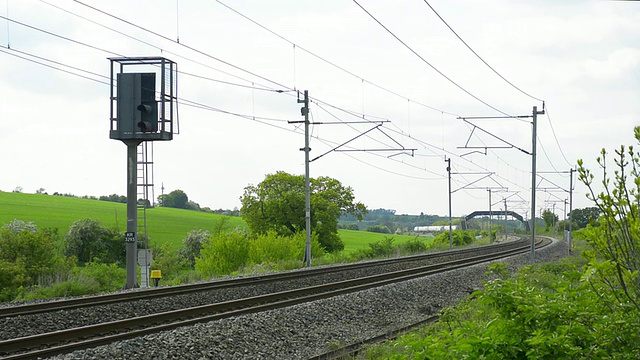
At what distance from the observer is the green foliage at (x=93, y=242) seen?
54.9 m

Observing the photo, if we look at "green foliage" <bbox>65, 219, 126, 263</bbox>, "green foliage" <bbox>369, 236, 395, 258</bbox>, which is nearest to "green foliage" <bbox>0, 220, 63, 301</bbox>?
"green foliage" <bbox>65, 219, 126, 263</bbox>

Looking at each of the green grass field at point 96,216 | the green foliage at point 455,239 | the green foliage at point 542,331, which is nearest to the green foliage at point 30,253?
the green foliage at point 542,331

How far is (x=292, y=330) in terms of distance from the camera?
14.6 m

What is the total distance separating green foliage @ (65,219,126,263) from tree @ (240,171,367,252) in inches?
503

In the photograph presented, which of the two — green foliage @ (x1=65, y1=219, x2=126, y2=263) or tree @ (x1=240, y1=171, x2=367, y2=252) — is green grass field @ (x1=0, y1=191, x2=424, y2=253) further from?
green foliage @ (x1=65, y1=219, x2=126, y2=263)

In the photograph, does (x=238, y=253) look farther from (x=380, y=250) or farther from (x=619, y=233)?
(x=619, y=233)

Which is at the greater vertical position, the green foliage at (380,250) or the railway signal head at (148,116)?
the railway signal head at (148,116)

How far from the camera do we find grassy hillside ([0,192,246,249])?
7906 centimetres

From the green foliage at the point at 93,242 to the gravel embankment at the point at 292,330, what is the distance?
38.0 m

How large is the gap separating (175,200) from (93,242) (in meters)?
82.4

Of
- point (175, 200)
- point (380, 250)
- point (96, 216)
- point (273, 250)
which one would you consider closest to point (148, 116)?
point (273, 250)

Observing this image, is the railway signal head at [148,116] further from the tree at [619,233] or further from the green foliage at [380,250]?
the green foliage at [380,250]

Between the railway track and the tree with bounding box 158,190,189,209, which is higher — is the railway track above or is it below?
below

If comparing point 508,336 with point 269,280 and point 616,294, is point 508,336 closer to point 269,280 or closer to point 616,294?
point 616,294
